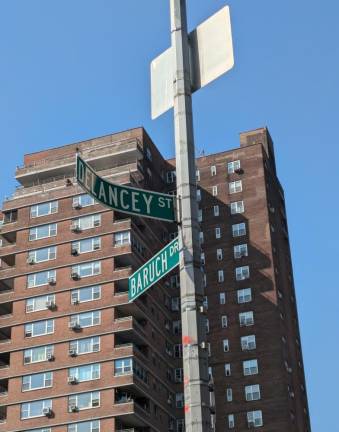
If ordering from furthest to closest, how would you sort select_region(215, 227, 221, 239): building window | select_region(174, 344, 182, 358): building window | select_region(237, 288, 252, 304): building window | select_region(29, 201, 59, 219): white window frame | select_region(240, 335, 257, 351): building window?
select_region(215, 227, 221, 239): building window < select_region(237, 288, 252, 304): building window < select_region(240, 335, 257, 351): building window < select_region(174, 344, 182, 358): building window < select_region(29, 201, 59, 219): white window frame

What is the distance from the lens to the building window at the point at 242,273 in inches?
3814

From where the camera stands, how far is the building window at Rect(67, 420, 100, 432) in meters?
73.9

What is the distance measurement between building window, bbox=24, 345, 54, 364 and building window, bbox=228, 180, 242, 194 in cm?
3507

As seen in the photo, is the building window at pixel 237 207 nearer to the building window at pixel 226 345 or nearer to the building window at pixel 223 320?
the building window at pixel 223 320

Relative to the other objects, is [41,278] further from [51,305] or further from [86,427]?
[86,427]

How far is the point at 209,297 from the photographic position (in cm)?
9731

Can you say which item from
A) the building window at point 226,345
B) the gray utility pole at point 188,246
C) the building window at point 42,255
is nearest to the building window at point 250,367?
the building window at point 226,345

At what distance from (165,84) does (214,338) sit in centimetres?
8411

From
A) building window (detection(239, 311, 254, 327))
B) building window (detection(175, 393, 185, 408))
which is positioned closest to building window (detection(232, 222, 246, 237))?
building window (detection(239, 311, 254, 327))

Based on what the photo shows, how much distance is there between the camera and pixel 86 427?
244ft

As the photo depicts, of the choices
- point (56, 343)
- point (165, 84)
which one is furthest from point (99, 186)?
point (56, 343)

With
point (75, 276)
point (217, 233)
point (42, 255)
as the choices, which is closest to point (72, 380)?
point (75, 276)

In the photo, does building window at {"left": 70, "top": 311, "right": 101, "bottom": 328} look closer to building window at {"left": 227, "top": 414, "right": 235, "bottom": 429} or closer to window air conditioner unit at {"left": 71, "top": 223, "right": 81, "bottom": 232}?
window air conditioner unit at {"left": 71, "top": 223, "right": 81, "bottom": 232}

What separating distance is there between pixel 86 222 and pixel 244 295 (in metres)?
22.3
